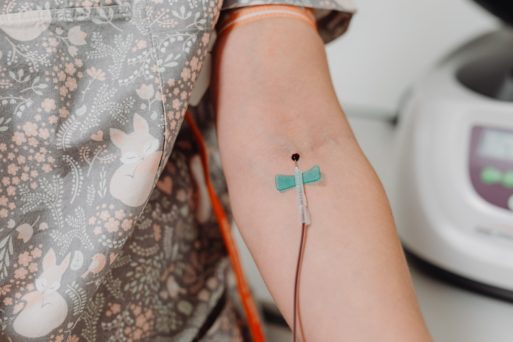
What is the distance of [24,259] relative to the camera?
401mm

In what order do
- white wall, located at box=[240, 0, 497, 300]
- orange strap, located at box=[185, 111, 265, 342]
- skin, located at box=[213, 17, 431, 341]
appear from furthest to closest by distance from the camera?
1. white wall, located at box=[240, 0, 497, 300]
2. orange strap, located at box=[185, 111, 265, 342]
3. skin, located at box=[213, 17, 431, 341]

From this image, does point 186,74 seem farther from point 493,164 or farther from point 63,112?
point 493,164

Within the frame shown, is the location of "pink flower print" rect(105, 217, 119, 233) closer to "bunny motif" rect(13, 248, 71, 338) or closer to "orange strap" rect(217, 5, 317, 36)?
"bunny motif" rect(13, 248, 71, 338)

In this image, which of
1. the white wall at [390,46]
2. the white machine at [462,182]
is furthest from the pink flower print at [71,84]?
the white wall at [390,46]

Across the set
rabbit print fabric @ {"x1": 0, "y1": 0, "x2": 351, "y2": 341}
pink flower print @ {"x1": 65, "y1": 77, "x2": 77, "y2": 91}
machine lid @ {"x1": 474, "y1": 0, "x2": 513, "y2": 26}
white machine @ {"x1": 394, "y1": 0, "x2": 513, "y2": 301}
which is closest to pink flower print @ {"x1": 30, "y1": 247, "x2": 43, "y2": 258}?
rabbit print fabric @ {"x1": 0, "y1": 0, "x2": 351, "y2": 341}

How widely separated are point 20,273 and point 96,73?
0.46 feet

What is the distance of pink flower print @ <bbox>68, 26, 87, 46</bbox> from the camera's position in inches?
15.5

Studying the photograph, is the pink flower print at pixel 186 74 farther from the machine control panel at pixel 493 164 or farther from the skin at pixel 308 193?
the machine control panel at pixel 493 164

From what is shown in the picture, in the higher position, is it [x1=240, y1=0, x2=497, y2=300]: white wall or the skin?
the skin

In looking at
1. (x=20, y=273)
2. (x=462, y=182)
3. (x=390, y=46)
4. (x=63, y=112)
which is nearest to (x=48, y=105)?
(x=63, y=112)

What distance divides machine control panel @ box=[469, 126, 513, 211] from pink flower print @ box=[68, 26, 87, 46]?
0.35m

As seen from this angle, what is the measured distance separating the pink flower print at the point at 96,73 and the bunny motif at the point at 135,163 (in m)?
0.03

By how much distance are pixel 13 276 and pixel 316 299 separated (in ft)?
0.64

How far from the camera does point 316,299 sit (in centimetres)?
37
